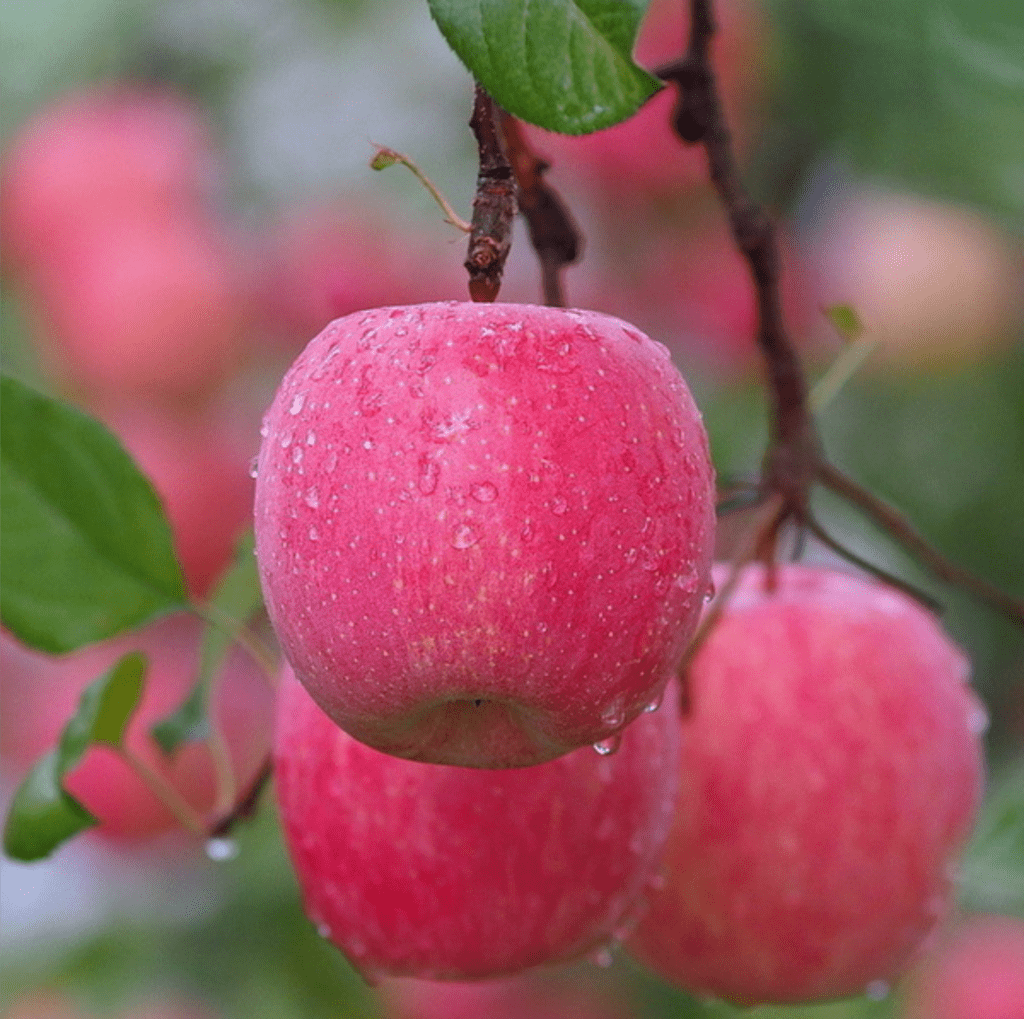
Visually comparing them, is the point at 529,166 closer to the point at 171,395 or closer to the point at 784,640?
the point at 784,640

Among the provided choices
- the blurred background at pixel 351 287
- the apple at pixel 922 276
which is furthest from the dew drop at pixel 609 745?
the apple at pixel 922 276

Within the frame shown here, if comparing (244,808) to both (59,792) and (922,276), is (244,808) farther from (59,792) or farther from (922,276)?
(922,276)

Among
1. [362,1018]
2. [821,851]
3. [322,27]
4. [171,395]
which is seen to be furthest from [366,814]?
[322,27]

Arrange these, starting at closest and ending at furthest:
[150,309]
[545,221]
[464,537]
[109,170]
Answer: [464,537] → [545,221] → [150,309] → [109,170]

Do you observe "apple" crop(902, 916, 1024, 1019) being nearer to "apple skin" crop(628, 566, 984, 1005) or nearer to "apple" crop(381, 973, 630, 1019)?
"apple" crop(381, 973, 630, 1019)

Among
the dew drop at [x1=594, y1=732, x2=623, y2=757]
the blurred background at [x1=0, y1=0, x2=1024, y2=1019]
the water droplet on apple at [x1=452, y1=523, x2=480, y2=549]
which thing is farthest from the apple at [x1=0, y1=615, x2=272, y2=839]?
the water droplet on apple at [x1=452, y1=523, x2=480, y2=549]

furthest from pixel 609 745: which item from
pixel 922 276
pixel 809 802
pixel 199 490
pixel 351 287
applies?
pixel 922 276

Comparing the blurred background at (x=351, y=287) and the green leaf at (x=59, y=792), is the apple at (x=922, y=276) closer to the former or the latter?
the blurred background at (x=351, y=287)
